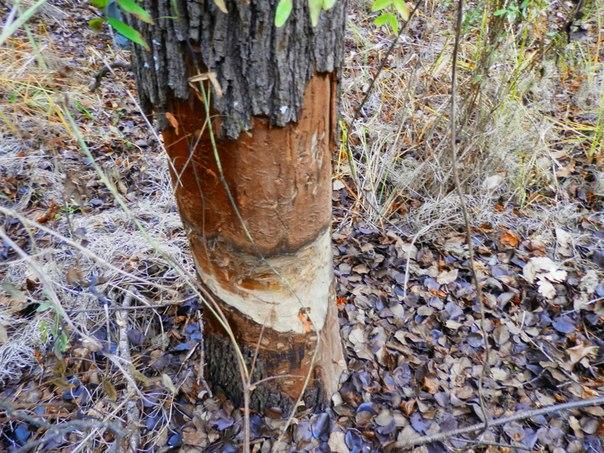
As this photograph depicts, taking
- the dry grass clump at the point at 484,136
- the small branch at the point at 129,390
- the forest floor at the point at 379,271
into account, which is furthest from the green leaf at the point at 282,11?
the dry grass clump at the point at 484,136

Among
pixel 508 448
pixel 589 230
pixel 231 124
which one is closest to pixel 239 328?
pixel 231 124

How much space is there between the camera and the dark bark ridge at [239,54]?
2.79 feet

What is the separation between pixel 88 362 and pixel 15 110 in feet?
6.26

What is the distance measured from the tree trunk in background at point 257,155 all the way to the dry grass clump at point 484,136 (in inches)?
45.4

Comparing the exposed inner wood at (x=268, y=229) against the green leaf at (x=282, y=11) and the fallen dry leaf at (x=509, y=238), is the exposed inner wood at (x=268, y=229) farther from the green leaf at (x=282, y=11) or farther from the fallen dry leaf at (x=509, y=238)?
the fallen dry leaf at (x=509, y=238)

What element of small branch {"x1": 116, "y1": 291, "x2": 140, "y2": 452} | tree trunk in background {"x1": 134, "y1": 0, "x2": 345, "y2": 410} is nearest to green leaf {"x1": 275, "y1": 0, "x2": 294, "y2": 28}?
tree trunk in background {"x1": 134, "y1": 0, "x2": 345, "y2": 410}

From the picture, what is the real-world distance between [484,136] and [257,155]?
6.05 ft

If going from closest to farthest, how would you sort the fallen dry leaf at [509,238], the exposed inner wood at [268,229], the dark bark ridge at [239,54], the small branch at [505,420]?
the dark bark ridge at [239,54], the exposed inner wood at [268,229], the small branch at [505,420], the fallen dry leaf at [509,238]

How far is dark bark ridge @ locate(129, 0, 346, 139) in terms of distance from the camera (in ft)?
2.79

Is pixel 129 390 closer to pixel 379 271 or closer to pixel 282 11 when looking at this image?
pixel 379 271

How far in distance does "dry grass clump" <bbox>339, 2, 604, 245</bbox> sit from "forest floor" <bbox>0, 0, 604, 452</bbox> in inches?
0.6

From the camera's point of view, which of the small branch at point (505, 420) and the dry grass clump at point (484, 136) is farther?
the dry grass clump at point (484, 136)

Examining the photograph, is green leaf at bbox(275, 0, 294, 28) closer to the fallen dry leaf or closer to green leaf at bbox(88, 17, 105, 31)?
green leaf at bbox(88, 17, 105, 31)

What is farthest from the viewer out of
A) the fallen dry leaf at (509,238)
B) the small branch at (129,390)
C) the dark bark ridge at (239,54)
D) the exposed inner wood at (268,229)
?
the fallen dry leaf at (509,238)
